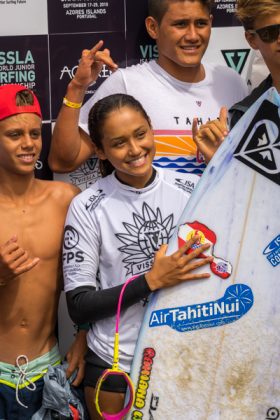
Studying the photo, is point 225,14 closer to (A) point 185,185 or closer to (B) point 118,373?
(A) point 185,185

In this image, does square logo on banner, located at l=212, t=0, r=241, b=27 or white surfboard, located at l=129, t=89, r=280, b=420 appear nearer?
white surfboard, located at l=129, t=89, r=280, b=420

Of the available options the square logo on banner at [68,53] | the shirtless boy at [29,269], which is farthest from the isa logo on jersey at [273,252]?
the square logo on banner at [68,53]

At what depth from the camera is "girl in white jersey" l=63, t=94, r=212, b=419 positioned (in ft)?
9.64

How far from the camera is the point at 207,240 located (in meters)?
2.96

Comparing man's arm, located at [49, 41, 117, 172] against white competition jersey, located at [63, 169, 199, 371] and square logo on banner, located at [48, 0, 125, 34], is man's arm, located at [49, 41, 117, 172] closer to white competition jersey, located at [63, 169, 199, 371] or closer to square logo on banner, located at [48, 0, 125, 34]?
square logo on banner, located at [48, 0, 125, 34]

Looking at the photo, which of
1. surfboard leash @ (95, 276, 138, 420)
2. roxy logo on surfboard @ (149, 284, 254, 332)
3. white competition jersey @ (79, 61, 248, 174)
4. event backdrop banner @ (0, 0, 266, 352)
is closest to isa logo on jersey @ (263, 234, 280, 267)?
roxy logo on surfboard @ (149, 284, 254, 332)

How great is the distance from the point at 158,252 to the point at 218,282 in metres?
0.25

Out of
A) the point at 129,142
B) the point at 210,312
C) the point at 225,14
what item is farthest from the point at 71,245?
the point at 225,14

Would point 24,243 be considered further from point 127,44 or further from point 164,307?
point 127,44

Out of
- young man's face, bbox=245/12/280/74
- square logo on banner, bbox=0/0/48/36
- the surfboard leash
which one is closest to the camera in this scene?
the surfboard leash

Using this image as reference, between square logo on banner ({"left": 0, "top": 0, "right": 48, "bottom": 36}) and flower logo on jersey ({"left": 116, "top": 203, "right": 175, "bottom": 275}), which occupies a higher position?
square logo on banner ({"left": 0, "top": 0, "right": 48, "bottom": 36})

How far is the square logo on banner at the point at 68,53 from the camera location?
3.70 meters

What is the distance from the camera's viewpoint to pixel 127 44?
372 cm

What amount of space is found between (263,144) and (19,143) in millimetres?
934
